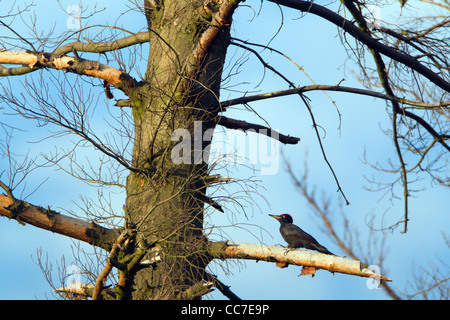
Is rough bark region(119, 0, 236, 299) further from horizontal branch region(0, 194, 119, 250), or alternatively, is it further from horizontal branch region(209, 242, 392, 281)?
horizontal branch region(0, 194, 119, 250)

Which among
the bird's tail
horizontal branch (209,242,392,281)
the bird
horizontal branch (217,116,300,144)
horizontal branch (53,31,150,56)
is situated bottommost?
horizontal branch (209,242,392,281)

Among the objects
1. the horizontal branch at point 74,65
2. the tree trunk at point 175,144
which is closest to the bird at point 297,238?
the tree trunk at point 175,144

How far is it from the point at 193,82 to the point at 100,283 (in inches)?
109

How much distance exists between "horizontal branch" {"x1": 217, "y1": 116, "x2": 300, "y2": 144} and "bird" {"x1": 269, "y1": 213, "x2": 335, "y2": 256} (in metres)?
1.30

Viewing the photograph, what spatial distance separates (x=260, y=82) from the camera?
22.6 feet

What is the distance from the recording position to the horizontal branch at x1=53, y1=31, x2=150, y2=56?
24.7 ft

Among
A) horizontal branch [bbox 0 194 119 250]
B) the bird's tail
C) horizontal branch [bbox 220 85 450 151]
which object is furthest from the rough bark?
the bird's tail

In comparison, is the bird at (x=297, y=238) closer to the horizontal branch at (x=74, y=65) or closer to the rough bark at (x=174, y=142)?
the rough bark at (x=174, y=142)

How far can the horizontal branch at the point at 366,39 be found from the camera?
6.68 meters
